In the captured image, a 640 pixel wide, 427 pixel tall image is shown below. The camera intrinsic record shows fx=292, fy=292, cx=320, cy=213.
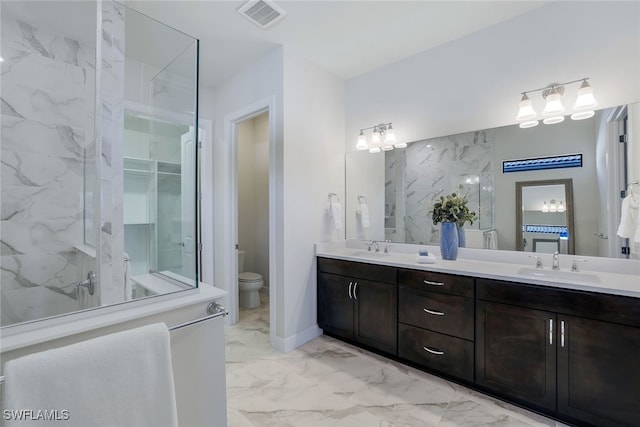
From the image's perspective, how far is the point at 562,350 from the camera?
1642 mm

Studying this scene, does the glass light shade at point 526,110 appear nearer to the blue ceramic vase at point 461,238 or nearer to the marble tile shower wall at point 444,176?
the marble tile shower wall at point 444,176

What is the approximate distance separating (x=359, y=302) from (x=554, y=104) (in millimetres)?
2080

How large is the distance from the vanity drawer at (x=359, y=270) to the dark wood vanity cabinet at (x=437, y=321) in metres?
0.10

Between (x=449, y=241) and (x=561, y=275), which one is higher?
A: (x=449, y=241)

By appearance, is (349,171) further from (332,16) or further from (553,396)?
(553,396)

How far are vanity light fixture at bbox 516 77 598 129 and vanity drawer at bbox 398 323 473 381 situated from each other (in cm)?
168

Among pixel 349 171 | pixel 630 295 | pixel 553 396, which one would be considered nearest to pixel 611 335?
pixel 630 295

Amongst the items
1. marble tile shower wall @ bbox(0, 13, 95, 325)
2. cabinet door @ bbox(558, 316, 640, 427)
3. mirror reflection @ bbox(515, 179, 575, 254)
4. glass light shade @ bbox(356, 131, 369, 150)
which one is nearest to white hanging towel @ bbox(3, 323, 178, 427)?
marble tile shower wall @ bbox(0, 13, 95, 325)

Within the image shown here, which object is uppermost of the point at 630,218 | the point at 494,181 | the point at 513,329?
the point at 494,181

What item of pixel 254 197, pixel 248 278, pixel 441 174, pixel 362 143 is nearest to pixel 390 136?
pixel 362 143

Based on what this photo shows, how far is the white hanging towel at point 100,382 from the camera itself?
789 millimetres

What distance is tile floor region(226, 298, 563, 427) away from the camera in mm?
1739

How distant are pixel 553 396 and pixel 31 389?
2368 mm

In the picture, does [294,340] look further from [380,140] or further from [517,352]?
[380,140]
